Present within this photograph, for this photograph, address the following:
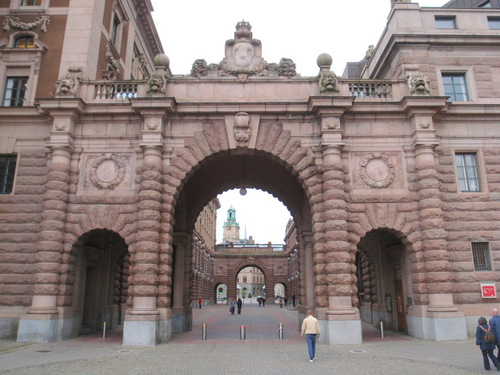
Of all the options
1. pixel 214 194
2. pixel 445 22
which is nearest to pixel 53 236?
pixel 214 194

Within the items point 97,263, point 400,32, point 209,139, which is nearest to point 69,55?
point 209,139

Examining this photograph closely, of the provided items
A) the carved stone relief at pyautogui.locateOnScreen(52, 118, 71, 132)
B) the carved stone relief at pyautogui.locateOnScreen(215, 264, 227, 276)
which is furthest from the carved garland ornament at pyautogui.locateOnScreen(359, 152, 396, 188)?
the carved stone relief at pyautogui.locateOnScreen(215, 264, 227, 276)

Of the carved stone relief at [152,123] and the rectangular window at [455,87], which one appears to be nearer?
the carved stone relief at [152,123]

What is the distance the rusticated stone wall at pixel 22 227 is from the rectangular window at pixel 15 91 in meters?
2.69

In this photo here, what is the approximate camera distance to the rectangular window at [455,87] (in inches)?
768

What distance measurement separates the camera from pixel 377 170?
58.3 feet

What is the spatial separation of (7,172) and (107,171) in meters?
4.69

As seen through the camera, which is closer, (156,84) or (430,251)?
(430,251)

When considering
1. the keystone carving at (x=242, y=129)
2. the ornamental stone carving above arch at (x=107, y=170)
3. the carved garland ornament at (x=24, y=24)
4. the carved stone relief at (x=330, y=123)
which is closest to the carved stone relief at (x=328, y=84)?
the carved stone relief at (x=330, y=123)

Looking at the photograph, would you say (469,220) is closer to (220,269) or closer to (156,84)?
(156,84)

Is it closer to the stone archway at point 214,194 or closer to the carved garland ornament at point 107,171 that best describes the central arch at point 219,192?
the stone archway at point 214,194

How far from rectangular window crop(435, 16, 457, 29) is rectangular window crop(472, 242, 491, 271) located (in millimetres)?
10760

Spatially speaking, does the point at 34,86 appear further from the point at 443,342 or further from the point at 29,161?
the point at 443,342

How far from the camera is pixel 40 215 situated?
17688mm
